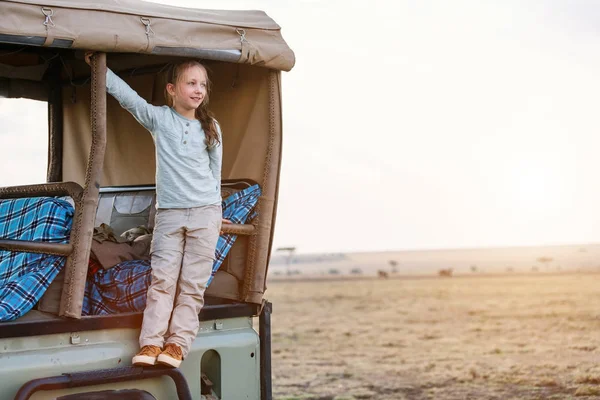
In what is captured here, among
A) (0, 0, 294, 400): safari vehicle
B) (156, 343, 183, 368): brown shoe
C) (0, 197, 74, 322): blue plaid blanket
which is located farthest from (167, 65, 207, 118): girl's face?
(156, 343, 183, 368): brown shoe

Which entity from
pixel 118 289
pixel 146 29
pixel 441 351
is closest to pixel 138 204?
pixel 118 289

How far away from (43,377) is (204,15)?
2107mm

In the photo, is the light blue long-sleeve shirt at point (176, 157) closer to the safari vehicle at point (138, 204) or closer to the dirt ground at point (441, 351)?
the safari vehicle at point (138, 204)

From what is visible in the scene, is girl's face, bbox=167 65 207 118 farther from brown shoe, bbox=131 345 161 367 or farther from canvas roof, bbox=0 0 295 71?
brown shoe, bbox=131 345 161 367

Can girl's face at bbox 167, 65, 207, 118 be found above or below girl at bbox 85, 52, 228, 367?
above

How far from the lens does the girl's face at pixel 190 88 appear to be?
4504mm

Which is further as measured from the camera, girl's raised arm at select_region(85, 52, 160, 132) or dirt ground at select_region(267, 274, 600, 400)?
dirt ground at select_region(267, 274, 600, 400)

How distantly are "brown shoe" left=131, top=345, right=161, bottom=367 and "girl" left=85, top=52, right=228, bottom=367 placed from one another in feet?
0.05

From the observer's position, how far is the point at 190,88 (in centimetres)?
450

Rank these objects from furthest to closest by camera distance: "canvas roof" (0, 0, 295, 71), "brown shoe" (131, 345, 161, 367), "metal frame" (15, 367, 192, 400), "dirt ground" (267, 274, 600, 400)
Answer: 1. "dirt ground" (267, 274, 600, 400)
2. "brown shoe" (131, 345, 161, 367)
3. "canvas roof" (0, 0, 295, 71)
4. "metal frame" (15, 367, 192, 400)

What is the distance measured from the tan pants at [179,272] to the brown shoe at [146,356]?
3cm

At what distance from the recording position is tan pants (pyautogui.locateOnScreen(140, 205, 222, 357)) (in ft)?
14.0

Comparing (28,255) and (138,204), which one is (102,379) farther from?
(138,204)

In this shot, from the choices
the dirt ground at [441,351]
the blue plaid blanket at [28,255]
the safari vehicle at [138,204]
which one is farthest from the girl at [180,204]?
the dirt ground at [441,351]
